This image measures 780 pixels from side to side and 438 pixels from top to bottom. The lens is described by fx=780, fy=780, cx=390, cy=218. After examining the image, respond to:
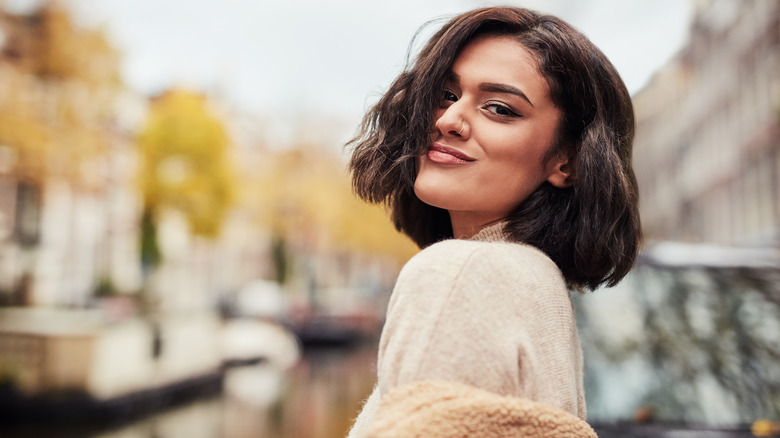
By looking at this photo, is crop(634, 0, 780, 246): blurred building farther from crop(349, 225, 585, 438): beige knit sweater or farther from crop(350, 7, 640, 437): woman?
crop(349, 225, 585, 438): beige knit sweater

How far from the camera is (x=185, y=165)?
25.8 metres

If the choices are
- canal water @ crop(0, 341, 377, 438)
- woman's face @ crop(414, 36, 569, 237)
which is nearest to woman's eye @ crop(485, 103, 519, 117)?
woman's face @ crop(414, 36, 569, 237)

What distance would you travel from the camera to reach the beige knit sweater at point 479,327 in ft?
3.46

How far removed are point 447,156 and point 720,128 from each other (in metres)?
21.2

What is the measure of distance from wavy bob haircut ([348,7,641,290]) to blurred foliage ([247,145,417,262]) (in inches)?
1191

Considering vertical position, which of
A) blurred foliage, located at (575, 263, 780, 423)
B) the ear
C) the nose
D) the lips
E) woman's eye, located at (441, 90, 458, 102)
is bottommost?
blurred foliage, located at (575, 263, 780, 423)

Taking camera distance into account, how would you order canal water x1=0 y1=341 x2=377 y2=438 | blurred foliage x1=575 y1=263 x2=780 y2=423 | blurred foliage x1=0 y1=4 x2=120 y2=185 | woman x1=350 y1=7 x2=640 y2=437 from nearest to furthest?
woman x1=350 y1=7 x2=640 y2=437 < blurred foliage x1=575 y1=263 x2=780 y2=423 < canal water x1=0 y1=341 x2=377 y2=438 < blurred foliage x1=0 y1=4 x2=120 y2=185

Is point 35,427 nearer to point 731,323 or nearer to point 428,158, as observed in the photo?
point 731,323

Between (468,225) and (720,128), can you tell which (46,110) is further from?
(720,128)

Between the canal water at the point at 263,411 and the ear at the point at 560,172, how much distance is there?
8363 mm

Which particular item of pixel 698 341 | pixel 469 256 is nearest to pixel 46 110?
pixel 698 341

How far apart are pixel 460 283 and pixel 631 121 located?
586 millimetres

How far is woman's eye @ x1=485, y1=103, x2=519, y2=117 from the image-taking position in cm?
131

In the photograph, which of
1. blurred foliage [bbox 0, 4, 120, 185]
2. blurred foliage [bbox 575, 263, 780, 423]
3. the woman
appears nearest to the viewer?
the woman
